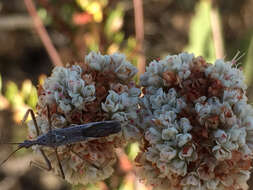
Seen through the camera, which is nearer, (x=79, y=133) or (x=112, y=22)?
(x=79, y=133)

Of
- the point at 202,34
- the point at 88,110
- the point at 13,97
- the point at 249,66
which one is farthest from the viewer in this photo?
the point at 249,66

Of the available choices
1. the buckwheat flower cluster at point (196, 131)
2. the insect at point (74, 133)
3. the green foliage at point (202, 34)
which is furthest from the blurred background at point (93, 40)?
the buckwheat flower cluster at point (196, 131)

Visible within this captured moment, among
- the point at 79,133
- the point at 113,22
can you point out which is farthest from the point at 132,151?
the point at 113,22

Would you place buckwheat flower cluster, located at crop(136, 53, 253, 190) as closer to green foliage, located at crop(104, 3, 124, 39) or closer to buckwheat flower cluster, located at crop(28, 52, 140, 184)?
buckwheat flower cluster, located at crop(28, 52, 140, 184)

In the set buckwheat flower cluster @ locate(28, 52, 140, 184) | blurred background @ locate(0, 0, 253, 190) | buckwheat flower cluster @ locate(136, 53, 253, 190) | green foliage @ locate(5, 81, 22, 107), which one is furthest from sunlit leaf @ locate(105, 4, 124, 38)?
buckwheat flower cluster @ locate(136, 53, 253, 190)

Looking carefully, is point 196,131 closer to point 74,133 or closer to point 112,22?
point 74,133

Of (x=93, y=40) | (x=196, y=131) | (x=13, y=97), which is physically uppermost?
(x=93, y=40)
